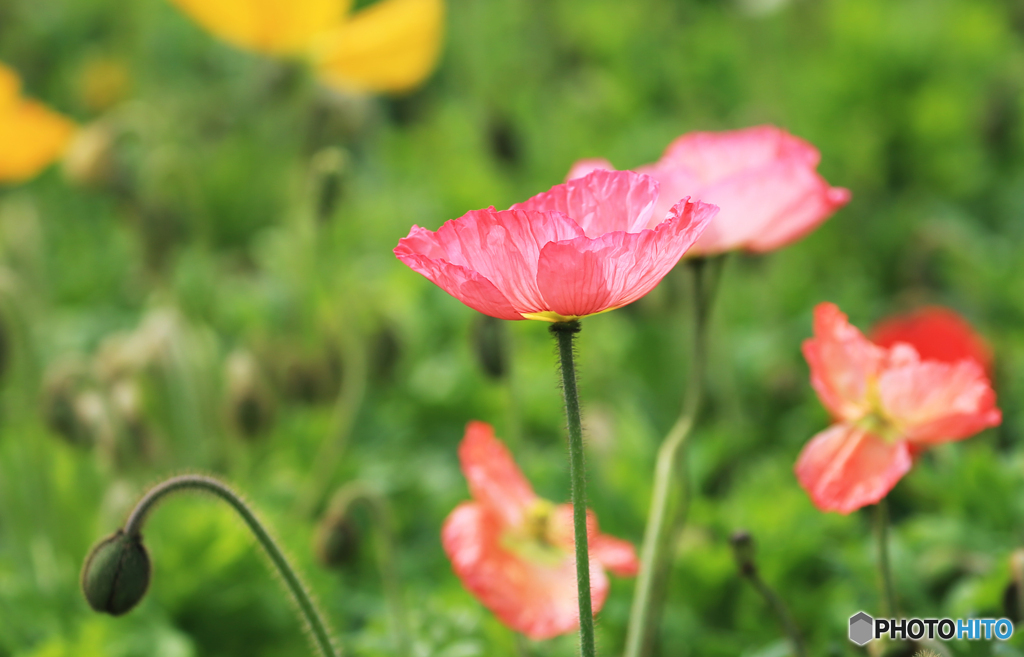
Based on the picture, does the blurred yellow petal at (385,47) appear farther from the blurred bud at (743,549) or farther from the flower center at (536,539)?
the blurred bud at (743,549)

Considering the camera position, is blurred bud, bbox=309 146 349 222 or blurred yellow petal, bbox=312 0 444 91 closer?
blurred bud, bbox=309 146 349 222

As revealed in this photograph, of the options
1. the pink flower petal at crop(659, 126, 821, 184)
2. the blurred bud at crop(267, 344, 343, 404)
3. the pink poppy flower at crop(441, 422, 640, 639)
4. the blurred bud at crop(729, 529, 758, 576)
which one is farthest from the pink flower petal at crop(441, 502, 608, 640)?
the blurred bud at crop(267, 344, 343, 404)

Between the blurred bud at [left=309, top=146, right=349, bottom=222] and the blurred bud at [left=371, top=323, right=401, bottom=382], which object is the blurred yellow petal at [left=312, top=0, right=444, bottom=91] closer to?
the blurred bud at [left=309, top=146, right=349, bottom=222]

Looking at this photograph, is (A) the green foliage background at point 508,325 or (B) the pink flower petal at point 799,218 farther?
(A) the green foliage background at point 508,325

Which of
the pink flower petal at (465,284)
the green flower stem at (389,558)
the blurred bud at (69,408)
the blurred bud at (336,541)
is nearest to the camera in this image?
the pink flower petal at (465,284)

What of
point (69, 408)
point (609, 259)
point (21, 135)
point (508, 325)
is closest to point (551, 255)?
point (609, 259)

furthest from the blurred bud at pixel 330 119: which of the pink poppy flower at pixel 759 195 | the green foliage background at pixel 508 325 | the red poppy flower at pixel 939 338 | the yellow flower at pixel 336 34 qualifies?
the pink poppy flower at pixel 759 195

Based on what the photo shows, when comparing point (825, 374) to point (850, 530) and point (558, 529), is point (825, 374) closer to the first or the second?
point (558, 529)
